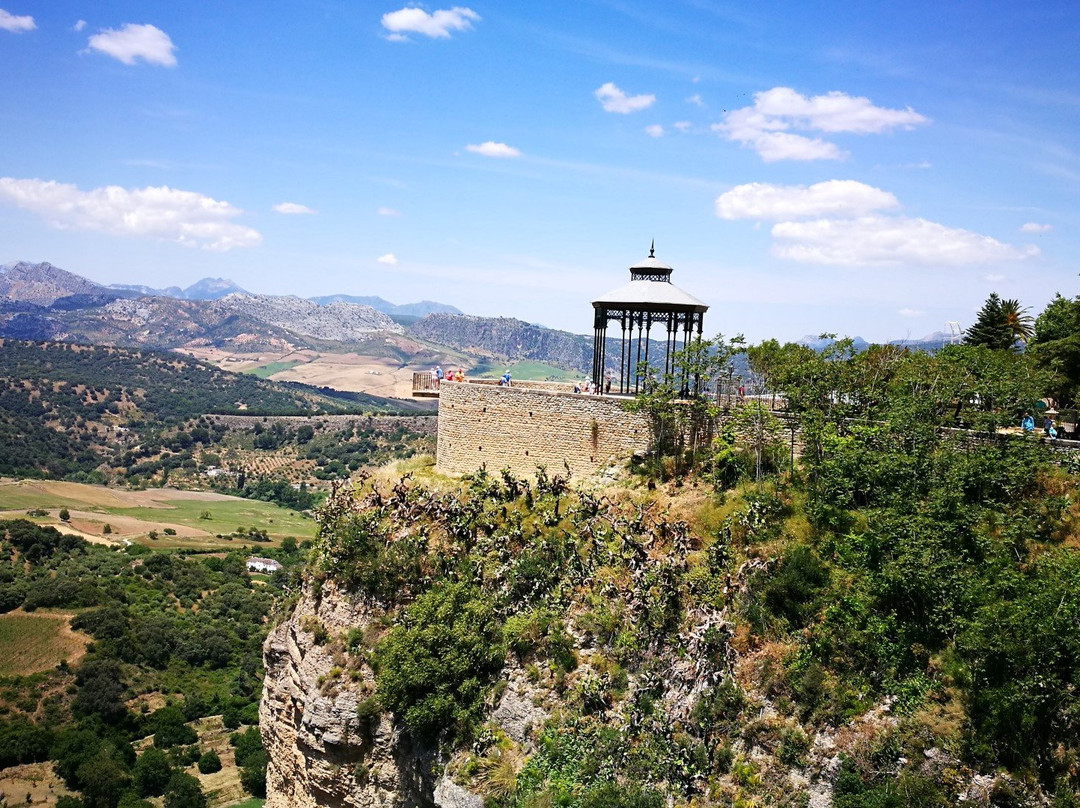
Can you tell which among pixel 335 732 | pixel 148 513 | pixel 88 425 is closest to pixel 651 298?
pixel 335 732

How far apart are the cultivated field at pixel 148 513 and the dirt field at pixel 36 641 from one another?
88.0 ft

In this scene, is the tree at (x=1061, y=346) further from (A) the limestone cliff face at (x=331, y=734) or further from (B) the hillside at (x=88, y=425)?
(B) the hillside at (x=88, y=425)

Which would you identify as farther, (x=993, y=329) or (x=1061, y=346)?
(x=993, y=329)

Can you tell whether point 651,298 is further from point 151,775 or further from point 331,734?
point 151,775

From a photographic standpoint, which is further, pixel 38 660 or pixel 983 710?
pixel 38 660

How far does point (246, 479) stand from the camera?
144000 millimetres

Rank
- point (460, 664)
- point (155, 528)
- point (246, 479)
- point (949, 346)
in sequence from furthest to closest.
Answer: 1. point (246, 479)
2. point (155, 528)
3. point (949, 346)
4. point (460, 664)

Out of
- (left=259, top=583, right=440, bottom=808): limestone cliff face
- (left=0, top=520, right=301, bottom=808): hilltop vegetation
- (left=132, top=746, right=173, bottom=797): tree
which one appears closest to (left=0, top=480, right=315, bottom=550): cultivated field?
(left=0, top=520, right=301, bottom=808): hilltop vegetation

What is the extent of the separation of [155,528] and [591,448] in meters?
96.5

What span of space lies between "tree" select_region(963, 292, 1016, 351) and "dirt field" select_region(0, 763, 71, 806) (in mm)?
A: 61302

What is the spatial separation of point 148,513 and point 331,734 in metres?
105

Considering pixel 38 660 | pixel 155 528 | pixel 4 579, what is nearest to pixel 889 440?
pixel 38 660

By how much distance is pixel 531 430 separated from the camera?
86.9ft

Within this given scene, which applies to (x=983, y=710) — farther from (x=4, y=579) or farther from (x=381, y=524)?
(x=4, y=579)
